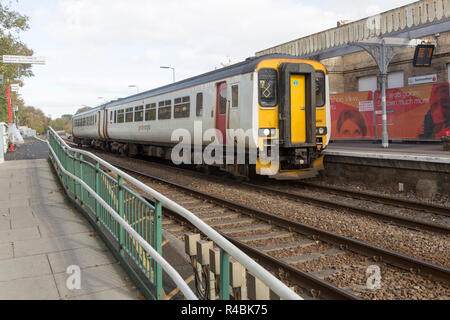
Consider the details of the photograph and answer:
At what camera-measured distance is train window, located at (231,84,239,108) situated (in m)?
11.0

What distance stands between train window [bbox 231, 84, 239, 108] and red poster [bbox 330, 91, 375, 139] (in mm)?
9312

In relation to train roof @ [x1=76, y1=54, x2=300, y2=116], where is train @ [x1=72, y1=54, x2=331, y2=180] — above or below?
below

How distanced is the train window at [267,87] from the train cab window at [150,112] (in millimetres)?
7281

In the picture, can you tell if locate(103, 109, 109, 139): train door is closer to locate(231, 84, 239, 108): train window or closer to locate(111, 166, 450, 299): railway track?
locate(231, 84, 239, 108): train window

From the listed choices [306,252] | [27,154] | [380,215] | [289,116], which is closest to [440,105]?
[289,116]

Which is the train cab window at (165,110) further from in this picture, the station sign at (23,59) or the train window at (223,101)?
the station sign at (23,59)

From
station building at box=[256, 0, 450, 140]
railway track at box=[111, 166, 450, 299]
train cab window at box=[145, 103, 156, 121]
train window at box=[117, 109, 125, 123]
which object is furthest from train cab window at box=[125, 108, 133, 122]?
railway track at box=[111, 166, 450, 299]

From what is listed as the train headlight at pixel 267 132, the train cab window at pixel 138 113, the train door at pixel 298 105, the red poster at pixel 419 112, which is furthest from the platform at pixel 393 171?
the train cab window at pixel 138 113

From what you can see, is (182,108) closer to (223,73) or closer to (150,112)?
(223,73)

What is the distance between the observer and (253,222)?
7.42 metres

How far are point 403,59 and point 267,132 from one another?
50.4ft

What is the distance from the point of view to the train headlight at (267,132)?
10.4 meters

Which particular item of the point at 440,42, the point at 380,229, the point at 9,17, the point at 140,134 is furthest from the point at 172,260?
the point at 9,17
